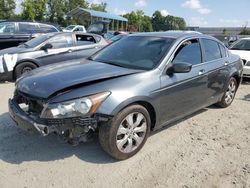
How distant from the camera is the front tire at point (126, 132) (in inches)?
136

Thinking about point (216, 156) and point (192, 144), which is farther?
point (192, 144)

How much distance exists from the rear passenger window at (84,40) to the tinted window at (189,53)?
4718 mm

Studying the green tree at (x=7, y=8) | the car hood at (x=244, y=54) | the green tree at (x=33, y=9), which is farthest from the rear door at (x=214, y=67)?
the green tree at (x=7, y=8)

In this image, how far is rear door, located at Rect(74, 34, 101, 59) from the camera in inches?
341

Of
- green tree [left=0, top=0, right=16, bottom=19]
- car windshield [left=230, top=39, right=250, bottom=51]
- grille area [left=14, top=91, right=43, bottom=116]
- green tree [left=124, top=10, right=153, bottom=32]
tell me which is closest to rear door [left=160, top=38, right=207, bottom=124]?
grille area [left=14, top=91, right=43, bottom=116]

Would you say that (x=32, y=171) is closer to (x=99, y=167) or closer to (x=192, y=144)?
(x=99, y=167)

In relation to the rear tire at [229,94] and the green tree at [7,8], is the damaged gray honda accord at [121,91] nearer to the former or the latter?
the rear tire at [229,94]

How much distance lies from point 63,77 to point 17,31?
334 inches

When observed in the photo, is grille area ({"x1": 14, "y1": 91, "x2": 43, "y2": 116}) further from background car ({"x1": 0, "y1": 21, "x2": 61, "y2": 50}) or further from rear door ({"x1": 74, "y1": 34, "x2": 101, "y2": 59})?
background car ({"x1": 0, "y1": 21, "x2": 61, "y2": 50})

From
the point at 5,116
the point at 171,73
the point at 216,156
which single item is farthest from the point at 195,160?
the point at 5,116

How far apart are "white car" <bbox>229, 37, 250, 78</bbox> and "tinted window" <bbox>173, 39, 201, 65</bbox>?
4.85 m

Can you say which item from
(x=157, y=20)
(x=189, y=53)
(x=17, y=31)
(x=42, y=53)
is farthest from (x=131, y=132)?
(x=157, y=20)

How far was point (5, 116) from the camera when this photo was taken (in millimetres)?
5105

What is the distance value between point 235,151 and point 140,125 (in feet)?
4.86
